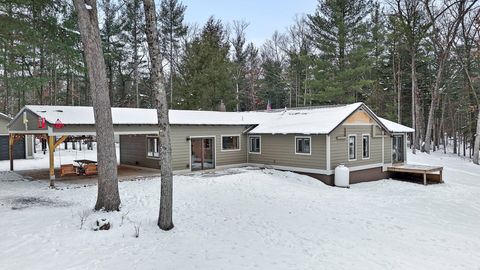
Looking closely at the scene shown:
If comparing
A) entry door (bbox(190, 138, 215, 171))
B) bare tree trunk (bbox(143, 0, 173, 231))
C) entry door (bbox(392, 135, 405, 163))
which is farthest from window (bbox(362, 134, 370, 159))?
bare tree trunk (bbox(143, 0, 173, 231))

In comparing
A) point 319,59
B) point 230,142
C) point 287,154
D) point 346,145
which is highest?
point 319,59

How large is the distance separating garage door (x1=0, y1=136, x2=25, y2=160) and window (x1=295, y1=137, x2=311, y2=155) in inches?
730

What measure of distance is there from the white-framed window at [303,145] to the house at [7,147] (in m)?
18.3

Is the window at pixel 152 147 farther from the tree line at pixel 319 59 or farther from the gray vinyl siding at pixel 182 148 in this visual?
the tree line at pixel 319 59

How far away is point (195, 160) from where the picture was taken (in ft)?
55.5

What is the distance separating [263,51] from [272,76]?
359 cm

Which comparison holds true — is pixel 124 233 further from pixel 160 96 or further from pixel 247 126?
pixel 247 126

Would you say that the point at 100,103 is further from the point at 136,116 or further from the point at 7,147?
the point at 7,147

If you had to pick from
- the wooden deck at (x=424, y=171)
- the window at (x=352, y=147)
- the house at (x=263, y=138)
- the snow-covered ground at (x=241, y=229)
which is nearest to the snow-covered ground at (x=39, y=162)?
the house at (x=263, y=138)

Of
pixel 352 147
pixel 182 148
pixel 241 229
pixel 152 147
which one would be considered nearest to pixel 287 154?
pixel 352 147

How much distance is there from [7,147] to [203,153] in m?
14.5

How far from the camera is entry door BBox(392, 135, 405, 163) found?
59.9 feet

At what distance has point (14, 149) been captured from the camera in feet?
72.5

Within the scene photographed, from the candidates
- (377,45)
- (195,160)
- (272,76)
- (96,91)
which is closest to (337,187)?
(195,160)
